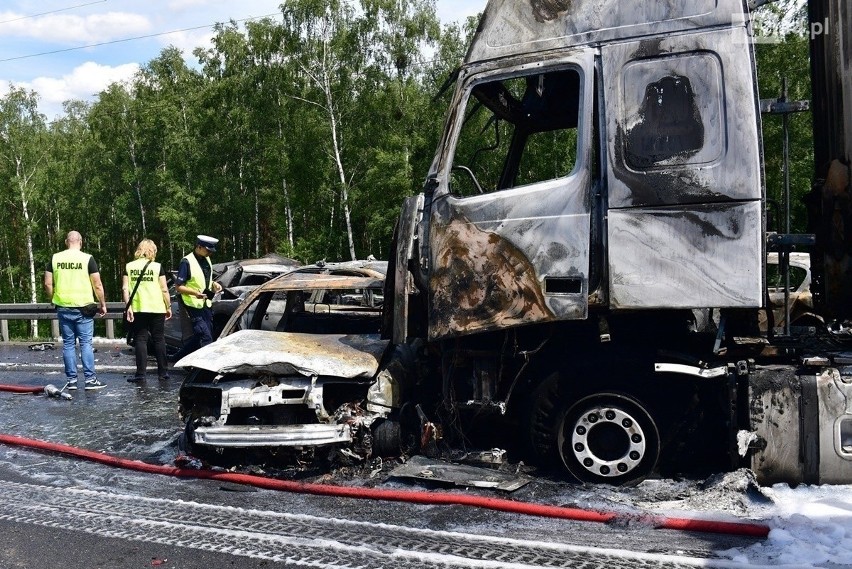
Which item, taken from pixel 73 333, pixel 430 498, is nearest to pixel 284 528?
pixel 430 498

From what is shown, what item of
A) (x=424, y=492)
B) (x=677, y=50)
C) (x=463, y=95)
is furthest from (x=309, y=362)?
(x=677, y=50)

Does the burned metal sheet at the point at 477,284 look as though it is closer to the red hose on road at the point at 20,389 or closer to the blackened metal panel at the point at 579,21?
the blackened metal panel at the point at 579,21

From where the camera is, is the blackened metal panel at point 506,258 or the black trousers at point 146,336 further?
the black trousers at point 146,336

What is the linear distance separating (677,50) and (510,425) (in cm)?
287

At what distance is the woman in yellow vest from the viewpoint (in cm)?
1014

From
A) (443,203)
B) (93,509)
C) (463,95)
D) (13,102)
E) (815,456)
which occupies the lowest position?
(93,509)

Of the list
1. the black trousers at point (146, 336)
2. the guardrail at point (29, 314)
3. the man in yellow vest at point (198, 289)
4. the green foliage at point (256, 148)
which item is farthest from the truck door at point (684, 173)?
the green foliage at point (256, 148)

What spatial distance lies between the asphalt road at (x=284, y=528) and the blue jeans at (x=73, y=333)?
10.4 feet

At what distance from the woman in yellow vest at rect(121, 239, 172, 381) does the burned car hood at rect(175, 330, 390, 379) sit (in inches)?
172

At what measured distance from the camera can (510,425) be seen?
5.94 m

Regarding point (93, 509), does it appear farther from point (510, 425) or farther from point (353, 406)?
point (510, 425)

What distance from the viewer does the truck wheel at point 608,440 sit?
16.7 ft

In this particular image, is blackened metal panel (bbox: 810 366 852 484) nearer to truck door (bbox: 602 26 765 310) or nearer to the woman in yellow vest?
truck door (bbox: 602 26 765 310)

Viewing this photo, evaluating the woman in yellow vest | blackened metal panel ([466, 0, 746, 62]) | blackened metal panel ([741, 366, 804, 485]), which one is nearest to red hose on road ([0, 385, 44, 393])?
the woman in yellow vest
